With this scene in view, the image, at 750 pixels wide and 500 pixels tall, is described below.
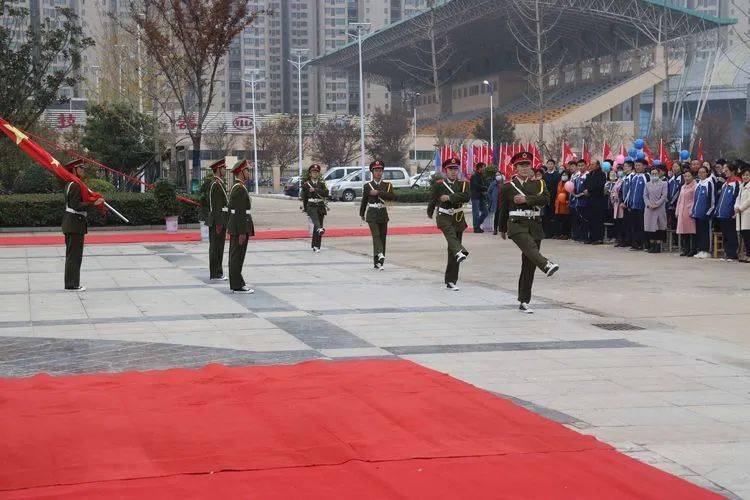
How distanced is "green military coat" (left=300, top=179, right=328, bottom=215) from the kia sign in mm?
76012

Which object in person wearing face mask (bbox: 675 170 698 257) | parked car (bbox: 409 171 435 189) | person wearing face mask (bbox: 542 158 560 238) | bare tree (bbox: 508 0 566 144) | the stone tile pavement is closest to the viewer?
the stone tile pavement

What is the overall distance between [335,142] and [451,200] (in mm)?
67412

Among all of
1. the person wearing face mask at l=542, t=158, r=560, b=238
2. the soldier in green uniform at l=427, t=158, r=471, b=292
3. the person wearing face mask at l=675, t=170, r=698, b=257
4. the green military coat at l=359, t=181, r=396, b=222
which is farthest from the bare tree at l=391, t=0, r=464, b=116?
the soldier in green uniform at l=427, t=158, r=471, b=292

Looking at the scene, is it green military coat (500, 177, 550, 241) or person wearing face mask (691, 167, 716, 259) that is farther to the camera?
person wearing face mask (691, 167, 716, 259)

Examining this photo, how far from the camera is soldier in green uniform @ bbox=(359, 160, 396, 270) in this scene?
18016 millimetres

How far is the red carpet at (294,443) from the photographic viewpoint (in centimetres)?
554

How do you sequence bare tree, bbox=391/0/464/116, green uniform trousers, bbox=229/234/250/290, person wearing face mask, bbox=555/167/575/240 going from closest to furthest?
green uniform trousers, bbox=229/234/250/290 → person wearing face mask, bbox=555/167/575/240 → bare tree, bbox=391/0/464/116

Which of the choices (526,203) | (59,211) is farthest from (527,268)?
(59,211)

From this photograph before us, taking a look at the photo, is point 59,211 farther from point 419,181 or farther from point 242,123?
point 242,123

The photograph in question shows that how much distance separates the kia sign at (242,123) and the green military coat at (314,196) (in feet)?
249

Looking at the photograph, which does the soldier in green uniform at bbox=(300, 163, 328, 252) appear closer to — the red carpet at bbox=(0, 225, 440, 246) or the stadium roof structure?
the red carpet at bbox=(0, 225, 440, 246)

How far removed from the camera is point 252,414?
718 centimetres

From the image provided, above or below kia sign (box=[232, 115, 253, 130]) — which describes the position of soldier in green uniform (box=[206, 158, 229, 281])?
below

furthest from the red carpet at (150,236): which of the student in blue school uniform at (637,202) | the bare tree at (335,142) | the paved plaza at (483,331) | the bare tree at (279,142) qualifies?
the bare tree at (279,142)
